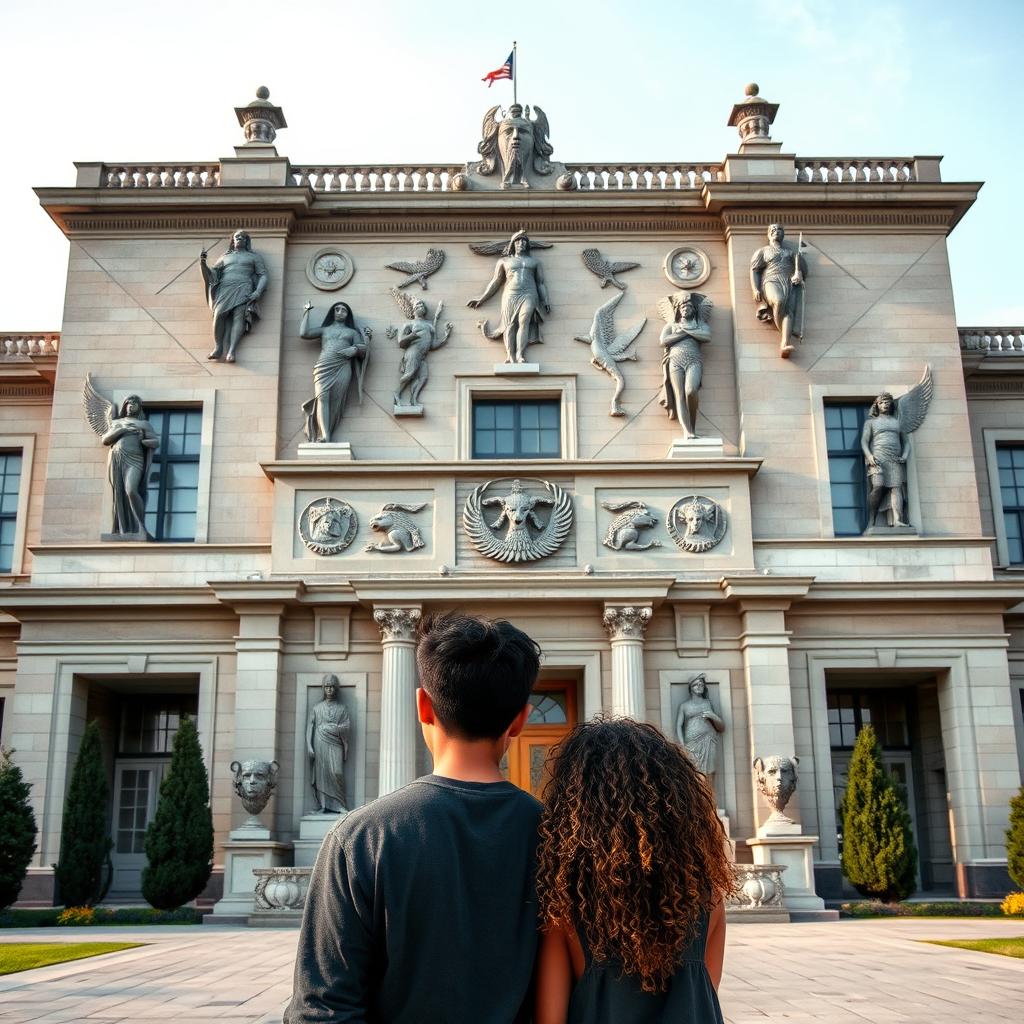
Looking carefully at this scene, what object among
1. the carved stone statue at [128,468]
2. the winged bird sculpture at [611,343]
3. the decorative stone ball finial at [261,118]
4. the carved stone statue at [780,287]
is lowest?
the carved stone statue at [128,468]

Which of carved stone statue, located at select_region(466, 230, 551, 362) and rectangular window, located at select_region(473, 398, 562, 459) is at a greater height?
carved stone statue, located at select_region(466, 230, 551, 362)

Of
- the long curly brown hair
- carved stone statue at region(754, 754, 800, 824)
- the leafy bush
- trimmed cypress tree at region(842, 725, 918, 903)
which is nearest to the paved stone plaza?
the leafy bush

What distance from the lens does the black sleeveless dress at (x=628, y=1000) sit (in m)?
3.14

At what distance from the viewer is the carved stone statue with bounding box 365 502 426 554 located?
23.1 m

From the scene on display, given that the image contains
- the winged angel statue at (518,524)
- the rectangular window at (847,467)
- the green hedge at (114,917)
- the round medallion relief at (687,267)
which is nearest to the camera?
the green hedge at (114,917)

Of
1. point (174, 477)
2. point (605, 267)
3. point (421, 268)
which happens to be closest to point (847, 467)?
point (605, 267)

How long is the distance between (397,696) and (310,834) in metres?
2.96

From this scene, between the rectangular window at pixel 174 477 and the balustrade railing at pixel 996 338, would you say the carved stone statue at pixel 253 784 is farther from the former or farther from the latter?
the balustrade railing at pixel 996 338

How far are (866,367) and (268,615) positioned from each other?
1349 cm

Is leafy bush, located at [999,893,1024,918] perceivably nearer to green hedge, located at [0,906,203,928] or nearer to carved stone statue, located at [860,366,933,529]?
carved stone statue, located at [860,366,933,529]

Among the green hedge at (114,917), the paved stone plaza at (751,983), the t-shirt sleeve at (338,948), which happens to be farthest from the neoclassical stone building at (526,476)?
the t-shirt sleeve at (338,948)

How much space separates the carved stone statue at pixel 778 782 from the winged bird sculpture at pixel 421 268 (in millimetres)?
12431

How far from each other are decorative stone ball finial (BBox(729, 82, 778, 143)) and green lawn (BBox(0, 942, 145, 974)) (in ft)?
68.5

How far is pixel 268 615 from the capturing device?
22.7 meters
